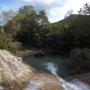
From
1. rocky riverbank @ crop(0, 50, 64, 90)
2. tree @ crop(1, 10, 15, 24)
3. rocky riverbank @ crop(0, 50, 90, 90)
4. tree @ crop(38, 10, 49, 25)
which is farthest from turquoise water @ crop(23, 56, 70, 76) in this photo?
tree @ crop(38, 10, 49, 25)

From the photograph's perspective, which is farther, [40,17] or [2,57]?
[40,17]

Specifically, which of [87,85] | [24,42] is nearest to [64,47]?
[24,42]

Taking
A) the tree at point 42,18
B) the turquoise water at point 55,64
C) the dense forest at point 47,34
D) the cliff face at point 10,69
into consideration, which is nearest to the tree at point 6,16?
the dense forest at point 47,34

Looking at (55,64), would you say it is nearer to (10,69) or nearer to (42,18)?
(10,69)

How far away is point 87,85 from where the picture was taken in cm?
2181

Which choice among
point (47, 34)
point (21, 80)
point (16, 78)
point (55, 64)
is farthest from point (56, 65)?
point (47, 34)

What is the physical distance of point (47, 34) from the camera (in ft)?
219

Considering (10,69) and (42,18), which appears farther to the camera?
(42,18)

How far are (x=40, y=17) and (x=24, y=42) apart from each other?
9975mm

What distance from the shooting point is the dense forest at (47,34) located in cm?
3397

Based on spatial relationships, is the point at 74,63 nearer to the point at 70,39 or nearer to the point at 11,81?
the point at 11,81

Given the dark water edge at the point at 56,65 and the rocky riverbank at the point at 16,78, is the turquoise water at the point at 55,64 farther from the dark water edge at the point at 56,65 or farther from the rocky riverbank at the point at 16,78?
the rocky riverbank at the point at 16,78

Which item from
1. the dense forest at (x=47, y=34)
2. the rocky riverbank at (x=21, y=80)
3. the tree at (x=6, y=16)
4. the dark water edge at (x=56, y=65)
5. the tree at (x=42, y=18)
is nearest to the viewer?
the rocky riverbank at (x=21, y=80)

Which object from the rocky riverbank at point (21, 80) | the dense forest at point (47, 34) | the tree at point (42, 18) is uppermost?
the tree at point (42, 18)
